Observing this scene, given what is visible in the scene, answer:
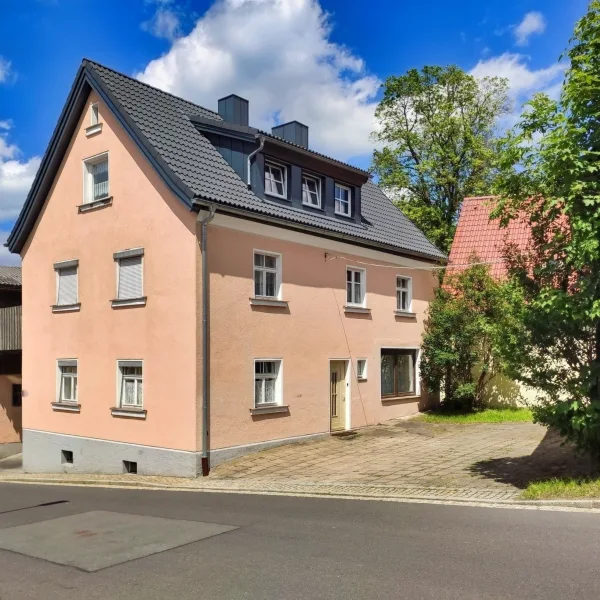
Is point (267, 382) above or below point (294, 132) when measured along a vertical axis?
below

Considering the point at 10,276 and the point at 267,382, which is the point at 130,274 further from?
the point at 10,276

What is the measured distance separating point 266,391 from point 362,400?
4205 millimetres

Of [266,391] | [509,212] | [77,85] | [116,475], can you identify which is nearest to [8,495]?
[116,475]

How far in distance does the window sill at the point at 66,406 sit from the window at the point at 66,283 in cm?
278

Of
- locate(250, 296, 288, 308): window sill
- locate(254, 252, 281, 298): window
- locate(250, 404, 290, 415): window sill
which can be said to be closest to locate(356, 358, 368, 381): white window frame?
locate(250, 404, 290, 415): window sill

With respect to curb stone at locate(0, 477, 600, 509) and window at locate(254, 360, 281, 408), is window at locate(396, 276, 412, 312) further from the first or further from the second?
curb stone at locate(0, 477, 600, 509)

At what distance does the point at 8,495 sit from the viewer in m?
14.3

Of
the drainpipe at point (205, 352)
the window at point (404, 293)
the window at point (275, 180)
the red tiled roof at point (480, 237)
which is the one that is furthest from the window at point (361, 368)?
the drainpipe at point (205, 352)

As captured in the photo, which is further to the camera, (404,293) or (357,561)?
(404,293)

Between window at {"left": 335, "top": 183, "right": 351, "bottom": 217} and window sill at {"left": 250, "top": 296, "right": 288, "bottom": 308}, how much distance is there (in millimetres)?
4534

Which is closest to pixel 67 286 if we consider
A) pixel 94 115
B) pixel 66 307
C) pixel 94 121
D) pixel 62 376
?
pixel 66 307

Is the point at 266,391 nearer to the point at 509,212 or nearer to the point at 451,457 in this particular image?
the point at 451,457

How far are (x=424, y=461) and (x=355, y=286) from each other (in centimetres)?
706

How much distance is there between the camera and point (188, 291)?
1470 cm
